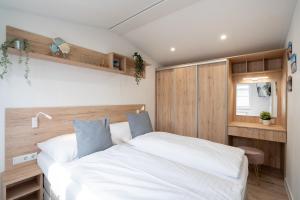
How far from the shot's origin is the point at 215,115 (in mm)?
3121

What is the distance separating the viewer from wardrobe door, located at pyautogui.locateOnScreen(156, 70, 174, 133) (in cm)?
373

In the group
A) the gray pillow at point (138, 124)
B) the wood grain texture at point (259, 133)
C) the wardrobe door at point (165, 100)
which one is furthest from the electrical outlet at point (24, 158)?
the wood grain texture at point (259, 133)

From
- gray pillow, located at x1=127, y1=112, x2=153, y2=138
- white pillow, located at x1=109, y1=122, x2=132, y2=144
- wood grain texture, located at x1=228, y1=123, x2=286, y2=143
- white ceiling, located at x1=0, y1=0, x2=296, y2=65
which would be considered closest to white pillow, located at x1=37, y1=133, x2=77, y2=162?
white pillow, located at x1=109, y1=122, x2=132, y2=144

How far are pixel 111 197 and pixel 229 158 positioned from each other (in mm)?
1247

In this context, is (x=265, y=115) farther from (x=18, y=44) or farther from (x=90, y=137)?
(x=18, y=44)

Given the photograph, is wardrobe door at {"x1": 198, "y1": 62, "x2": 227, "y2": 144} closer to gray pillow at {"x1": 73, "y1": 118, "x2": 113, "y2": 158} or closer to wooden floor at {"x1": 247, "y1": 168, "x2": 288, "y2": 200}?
wooden floor at {"x1": 247, "y1": 168, "x2": 288, "y2": 200}

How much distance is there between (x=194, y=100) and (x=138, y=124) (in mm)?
1396

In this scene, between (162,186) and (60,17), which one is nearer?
(162,186)

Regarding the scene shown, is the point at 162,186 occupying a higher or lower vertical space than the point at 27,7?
lower

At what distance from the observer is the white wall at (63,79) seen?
5.86 ft

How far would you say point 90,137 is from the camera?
75.7 inches

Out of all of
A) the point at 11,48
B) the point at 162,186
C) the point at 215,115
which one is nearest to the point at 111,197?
the point at 162,186

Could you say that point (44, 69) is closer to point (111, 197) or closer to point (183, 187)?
point (111, 197)

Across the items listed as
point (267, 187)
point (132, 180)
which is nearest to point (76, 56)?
point (132, 180)
